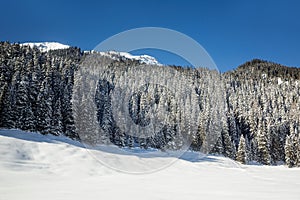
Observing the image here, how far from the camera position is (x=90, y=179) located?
683 inches

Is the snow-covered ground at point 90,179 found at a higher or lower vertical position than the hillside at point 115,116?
lower

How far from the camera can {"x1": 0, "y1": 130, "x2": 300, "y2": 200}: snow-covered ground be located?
11.3 m

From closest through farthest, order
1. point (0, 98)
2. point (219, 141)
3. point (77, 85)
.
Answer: point (0, 98)
point (77, 85)
point (219, 141)

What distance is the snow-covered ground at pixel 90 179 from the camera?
37.0 ft

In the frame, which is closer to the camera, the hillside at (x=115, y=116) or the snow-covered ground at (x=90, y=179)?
the snow-covered ground at (x=90, y=179)

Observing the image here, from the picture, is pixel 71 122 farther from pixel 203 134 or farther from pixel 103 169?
pixel 203 134

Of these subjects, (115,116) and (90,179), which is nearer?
(90,179)

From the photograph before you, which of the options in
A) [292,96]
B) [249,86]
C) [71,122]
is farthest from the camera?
[249,86]

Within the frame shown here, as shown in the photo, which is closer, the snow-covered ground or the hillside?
the snow-covered ground

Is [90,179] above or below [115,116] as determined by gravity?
below

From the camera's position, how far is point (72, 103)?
40.7 metres

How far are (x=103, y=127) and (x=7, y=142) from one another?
1761 cm

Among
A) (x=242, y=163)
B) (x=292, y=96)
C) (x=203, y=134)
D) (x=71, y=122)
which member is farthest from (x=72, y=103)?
(x=292, y=96)

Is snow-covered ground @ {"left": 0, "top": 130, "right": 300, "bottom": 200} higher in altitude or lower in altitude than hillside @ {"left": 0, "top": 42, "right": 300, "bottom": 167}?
lower
